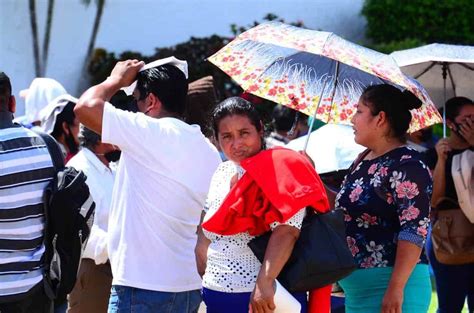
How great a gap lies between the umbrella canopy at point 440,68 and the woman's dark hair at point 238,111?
1758 mm

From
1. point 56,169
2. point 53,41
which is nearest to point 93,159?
point 56,169

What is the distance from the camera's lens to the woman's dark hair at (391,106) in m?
4.33

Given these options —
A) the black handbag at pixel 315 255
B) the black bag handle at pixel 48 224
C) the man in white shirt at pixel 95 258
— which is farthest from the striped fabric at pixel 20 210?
the black handbag at pixel 315 255

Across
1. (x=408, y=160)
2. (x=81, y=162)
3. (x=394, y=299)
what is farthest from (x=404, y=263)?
(x=81, y=162)

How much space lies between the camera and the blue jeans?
12.7ft

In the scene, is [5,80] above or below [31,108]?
above

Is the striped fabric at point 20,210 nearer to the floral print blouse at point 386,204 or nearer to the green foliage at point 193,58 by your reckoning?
the floral print blouse at point 386,204

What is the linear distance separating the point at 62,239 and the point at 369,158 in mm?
1531

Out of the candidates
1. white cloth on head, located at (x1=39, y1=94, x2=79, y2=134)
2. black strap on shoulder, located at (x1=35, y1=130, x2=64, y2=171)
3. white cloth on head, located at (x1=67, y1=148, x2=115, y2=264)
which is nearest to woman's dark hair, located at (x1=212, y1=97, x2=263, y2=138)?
black strap on shoulder, located at (x1=35, y1=130, x2=64, y2=171)

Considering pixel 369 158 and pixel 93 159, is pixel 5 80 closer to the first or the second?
pixel 93 159

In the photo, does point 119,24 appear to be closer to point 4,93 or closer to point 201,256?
point 4,93

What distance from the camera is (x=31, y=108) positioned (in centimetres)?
722

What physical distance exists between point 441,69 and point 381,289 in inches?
87.0

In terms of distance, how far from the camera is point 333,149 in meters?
5.69
